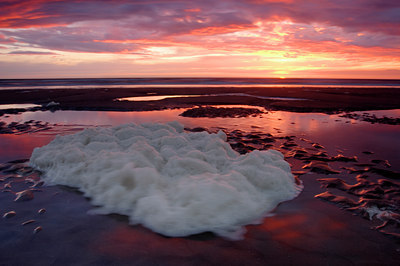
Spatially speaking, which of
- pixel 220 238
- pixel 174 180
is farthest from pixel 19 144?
pixel 220 238

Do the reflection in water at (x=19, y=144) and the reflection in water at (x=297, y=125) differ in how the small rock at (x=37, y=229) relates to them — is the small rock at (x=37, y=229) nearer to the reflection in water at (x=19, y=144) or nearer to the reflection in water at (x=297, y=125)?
the reflection in water at (x=19, y=144)

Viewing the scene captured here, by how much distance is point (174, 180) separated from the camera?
460cm

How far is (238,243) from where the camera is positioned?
10.2ft

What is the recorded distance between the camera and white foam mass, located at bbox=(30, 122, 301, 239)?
360 centimetres

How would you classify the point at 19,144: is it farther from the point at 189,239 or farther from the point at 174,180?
the point at 189,239

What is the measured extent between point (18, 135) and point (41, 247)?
7508mm

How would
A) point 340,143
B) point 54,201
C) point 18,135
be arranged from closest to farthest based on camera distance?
point 54,201 → point 340,143 → point 18,135

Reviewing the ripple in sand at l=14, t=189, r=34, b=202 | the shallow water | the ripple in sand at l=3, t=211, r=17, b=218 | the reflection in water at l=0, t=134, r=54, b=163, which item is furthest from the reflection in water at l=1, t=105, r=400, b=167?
the ripple in sand at l=3, t=211, r=17, b=218

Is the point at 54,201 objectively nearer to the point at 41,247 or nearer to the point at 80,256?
the point at 41,247

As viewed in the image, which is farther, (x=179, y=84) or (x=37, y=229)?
(x=179, y=84)

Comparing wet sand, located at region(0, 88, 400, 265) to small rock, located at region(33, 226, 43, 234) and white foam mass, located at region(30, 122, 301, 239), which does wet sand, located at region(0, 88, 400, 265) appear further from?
white foam mass, located at region(30, 122, 301, 239)

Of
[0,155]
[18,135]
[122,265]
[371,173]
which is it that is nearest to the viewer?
[122,265]

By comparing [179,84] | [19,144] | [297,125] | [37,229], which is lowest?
[37,229]

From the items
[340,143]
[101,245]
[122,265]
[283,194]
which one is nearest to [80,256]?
[101,245]
